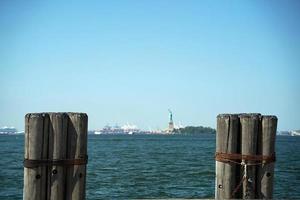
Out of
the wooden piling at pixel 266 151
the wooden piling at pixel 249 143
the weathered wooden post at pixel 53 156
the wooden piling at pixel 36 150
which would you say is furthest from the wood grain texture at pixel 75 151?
the wooden piling at pixel 266 151

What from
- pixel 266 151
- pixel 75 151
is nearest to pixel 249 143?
pixel 266 151

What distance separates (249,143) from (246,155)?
0.61ft

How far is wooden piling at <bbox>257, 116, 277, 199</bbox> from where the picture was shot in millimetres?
6588

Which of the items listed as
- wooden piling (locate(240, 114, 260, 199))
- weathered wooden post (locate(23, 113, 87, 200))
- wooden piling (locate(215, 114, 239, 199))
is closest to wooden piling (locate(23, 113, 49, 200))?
weathered wooden post (locate(23, 113, 87, 200))

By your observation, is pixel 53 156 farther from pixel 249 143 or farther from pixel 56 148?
pixel 249 143

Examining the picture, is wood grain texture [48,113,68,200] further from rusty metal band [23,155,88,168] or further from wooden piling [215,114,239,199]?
wooden piling [215,114,239,199]

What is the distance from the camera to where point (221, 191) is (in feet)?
21.8

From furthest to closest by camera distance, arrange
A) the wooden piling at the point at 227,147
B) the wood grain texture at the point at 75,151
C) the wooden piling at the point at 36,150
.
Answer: the wooden piling at the point at 227,147 → the wood grain texture at the point at 75,151 → the wooden piling at the point at 36,150

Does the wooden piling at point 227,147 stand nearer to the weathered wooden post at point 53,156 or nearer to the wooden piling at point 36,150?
the weathered wooden post at point 53,156

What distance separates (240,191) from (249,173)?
12.0 inches

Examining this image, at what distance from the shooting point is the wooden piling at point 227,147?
21.5ft

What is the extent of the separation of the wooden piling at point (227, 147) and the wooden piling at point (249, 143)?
11 centimetres

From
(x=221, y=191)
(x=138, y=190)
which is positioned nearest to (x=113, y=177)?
(x=138, y=190)

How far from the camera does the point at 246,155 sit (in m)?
6.58
